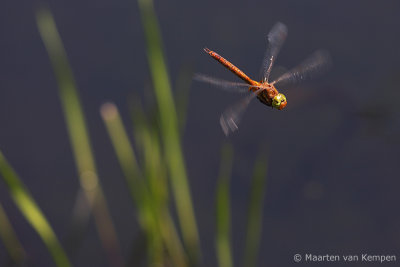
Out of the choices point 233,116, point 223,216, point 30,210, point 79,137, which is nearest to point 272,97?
point 233,116

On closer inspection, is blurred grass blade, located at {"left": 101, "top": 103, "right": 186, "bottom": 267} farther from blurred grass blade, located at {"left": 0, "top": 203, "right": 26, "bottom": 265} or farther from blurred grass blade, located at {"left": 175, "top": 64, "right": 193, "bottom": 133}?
blurred grass blade, located at {"left": 0, "top": 203, "right": 26, "bottom": 265}

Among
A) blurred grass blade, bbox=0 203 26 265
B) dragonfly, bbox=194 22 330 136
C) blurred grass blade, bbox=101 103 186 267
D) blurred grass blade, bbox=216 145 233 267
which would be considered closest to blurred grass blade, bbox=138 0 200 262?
blurred grass blade, bbox=101 103 186 267

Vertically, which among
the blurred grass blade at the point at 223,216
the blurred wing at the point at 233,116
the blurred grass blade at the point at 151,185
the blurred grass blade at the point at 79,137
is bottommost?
the blurred wing at the point at 233,116

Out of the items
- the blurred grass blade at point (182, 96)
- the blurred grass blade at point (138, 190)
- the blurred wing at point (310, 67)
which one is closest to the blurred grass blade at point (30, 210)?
the blurred grass blade at point (138, 190)

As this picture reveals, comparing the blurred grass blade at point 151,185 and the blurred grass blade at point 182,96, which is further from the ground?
the blurred grass blade at point 182,96

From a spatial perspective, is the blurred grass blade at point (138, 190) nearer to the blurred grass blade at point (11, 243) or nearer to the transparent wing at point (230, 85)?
the transparent wing at point (230, 85)

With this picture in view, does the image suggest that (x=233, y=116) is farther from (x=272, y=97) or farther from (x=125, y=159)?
(x=125, y=159)

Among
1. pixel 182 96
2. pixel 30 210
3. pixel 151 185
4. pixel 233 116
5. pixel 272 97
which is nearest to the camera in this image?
pixel 233 116
